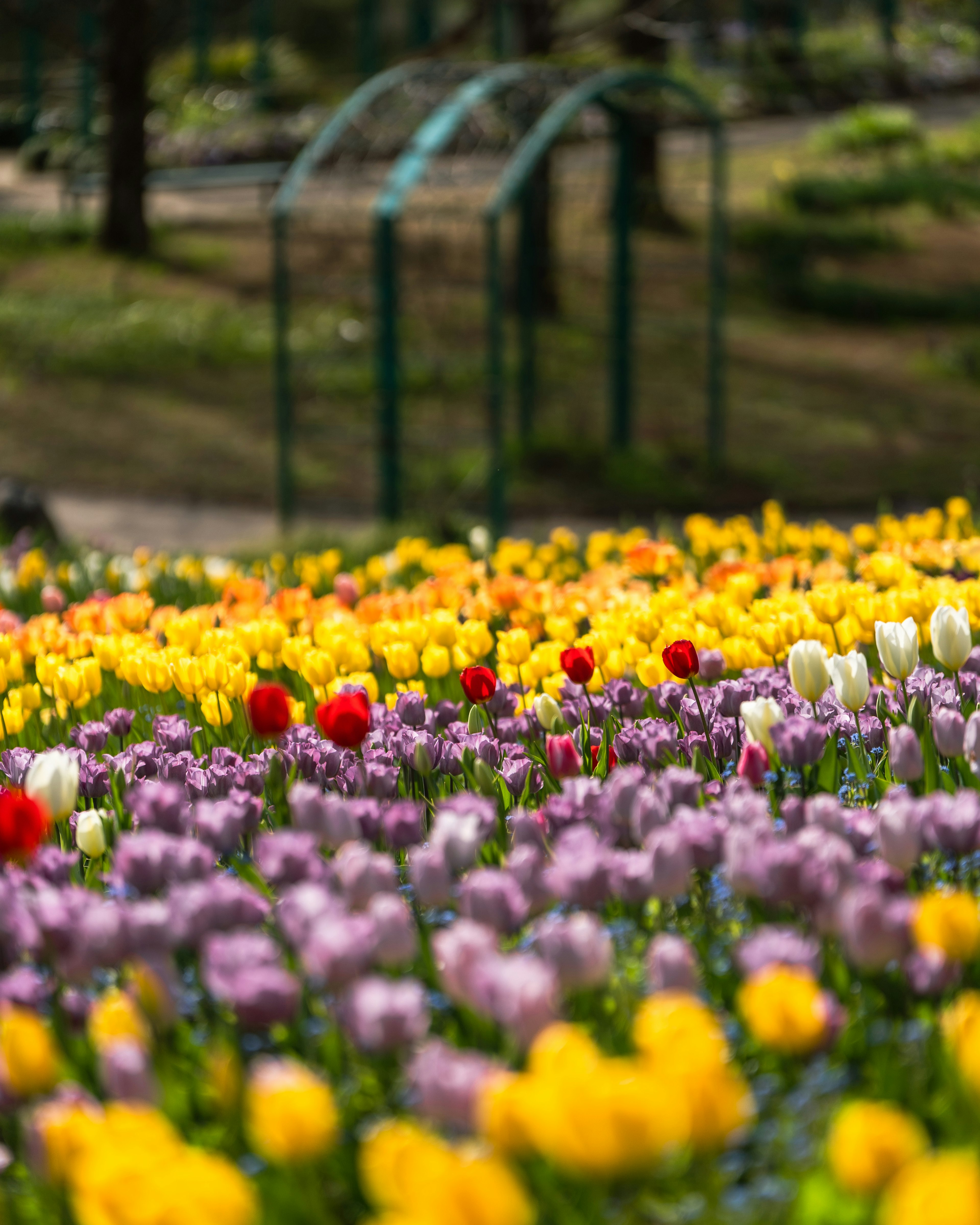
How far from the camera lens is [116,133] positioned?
56.9 feet

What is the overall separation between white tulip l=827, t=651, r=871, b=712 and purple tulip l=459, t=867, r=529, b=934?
861mm

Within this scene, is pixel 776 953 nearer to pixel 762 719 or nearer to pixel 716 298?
pixel 762 719

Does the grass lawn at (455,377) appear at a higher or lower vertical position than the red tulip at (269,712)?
lower

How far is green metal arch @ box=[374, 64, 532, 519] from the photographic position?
9.12 m

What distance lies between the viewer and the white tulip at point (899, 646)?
7.84 ft

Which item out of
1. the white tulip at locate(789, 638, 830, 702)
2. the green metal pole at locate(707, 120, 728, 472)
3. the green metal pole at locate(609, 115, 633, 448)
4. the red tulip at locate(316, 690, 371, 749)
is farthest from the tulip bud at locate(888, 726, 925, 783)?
the green metal pole at locate(609, 115, 633, 448)

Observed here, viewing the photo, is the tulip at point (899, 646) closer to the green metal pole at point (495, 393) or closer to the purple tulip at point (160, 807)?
the purple tulip at point (160, 807)

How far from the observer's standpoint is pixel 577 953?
1.42 metres

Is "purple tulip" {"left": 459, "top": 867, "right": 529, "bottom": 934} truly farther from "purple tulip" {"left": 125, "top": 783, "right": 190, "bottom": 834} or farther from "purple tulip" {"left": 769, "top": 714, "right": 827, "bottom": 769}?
"purple tulip" {"left": 769, "top": 714, "right": 827, "bottom": 769}

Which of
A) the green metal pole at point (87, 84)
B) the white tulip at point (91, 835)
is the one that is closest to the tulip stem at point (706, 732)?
the white tulip at point (91, 835)

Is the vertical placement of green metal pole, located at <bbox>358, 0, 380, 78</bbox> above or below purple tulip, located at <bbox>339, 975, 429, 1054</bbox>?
above

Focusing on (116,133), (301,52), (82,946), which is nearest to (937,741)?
(82,946)

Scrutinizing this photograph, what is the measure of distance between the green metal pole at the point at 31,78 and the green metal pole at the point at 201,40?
2.85 metres

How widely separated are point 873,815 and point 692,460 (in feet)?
34.9
